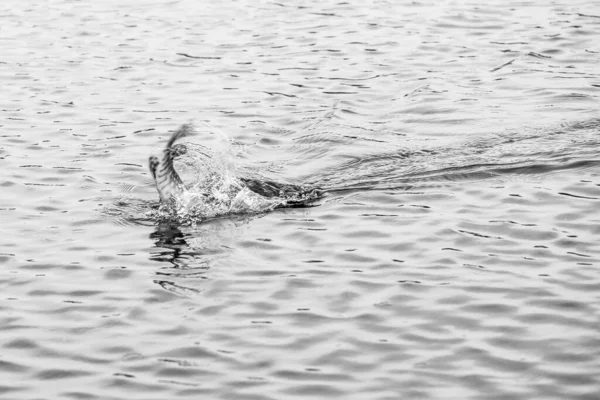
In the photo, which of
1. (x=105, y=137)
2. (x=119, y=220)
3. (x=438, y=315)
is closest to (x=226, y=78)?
(x=105, y=137)

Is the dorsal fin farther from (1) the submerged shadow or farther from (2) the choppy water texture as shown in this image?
(1) the submerged shadow

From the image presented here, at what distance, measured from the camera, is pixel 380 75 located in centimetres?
1460

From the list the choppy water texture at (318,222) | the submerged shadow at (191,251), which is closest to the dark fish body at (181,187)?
the choppy water texture at (318,222)

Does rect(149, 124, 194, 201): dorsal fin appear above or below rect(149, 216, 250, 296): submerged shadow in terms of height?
above

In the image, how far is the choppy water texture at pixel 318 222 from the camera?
6766 millimetres

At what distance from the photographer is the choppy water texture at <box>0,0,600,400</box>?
677cm

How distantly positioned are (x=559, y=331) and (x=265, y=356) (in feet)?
6.74

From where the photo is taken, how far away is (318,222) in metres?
9.30

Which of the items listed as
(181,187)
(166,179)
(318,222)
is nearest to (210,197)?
(181,187)

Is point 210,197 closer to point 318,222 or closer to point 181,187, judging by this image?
point 181,187

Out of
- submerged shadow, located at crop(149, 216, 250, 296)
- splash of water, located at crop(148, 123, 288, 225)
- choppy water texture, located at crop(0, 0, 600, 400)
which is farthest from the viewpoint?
splash of water, located at crop(148, 123, 288, 225)

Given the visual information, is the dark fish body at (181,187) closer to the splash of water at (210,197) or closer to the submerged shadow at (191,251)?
the splash of water at (210,197)

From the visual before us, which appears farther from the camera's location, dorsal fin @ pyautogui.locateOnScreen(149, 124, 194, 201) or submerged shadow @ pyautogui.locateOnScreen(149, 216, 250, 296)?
dorsal fin @ pyautogui.locateOnScreen(149, 124, 194, 201)

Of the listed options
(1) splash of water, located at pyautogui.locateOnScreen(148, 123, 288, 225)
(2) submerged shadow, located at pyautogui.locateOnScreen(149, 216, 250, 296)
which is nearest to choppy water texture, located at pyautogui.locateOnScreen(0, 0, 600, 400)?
(2) submerged shadow, located at pyautogui.locateOnScreen(149, 216, 250, 296)
